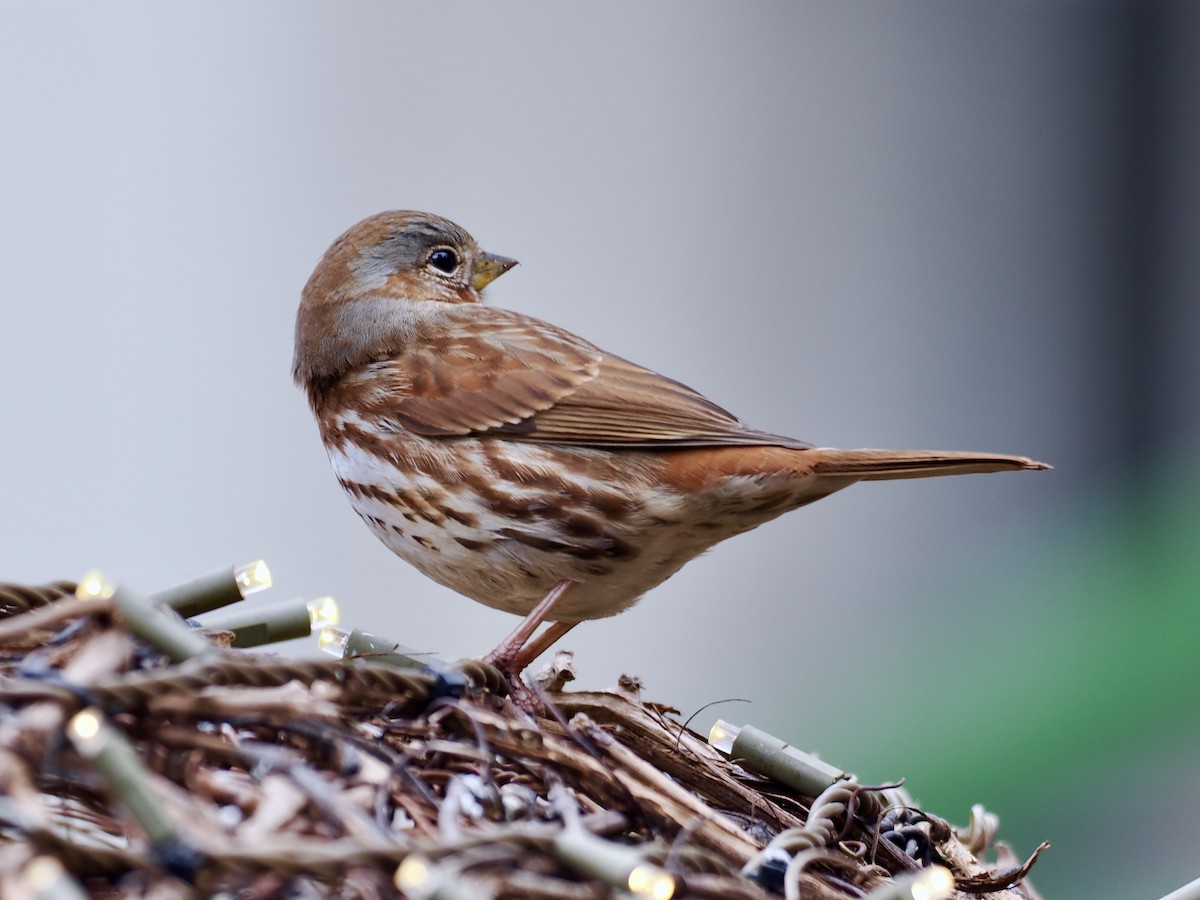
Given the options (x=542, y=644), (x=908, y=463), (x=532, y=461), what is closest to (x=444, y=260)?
(x=532, y=461)

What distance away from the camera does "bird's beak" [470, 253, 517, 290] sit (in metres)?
2.92

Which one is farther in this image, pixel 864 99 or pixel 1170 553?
pixel 864 99

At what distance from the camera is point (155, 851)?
2.84 ft

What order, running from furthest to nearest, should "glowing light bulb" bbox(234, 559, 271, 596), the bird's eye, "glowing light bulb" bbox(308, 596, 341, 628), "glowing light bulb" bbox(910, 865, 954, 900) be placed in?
the bird's eye
"glowing light bulb" bbox(308, 596, 341, 628)
"glowing light bulb" bbox(234, 559, 271, 596)
"glowing light bulb" bbox(910, 865, 954, 900)

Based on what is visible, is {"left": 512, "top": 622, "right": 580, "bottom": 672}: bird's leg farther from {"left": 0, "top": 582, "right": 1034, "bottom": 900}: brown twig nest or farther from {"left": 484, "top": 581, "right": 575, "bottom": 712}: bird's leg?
{"left": 0, "top": 582, "right": 1034, "bottom": 900}: brown twig nest

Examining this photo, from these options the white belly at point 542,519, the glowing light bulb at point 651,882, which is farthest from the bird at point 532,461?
the glowing light bulb at point 651,882

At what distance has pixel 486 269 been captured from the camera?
2.93m

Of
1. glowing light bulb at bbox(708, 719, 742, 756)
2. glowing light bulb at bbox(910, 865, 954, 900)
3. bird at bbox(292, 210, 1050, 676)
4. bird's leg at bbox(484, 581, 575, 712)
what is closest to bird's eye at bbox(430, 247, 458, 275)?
bird at bbox(292, 210, 1050, 676)

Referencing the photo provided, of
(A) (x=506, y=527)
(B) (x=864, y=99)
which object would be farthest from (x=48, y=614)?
(B) (x=864, y=99)

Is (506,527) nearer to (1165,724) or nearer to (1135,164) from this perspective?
(1165,724)

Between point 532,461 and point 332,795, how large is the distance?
1417 millimetres

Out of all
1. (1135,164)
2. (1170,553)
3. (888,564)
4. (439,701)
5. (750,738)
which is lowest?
(888,564)

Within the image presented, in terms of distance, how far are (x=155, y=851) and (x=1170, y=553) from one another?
409cm

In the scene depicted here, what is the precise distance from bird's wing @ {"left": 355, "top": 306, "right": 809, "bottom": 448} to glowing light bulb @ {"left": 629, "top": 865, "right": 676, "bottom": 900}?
1.42 metres
